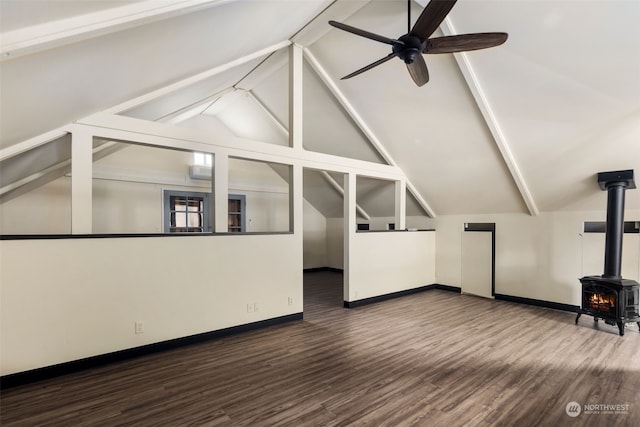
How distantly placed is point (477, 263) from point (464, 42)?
4448 mm

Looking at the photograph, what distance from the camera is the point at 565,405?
2371 millimetres

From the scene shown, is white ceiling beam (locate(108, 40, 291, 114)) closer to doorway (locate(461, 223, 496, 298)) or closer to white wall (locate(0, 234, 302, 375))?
white wall (locate(0, 234, 302, 375))

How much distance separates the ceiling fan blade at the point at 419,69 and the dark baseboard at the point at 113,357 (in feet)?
11.1

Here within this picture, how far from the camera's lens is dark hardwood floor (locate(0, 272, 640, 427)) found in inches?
87.5

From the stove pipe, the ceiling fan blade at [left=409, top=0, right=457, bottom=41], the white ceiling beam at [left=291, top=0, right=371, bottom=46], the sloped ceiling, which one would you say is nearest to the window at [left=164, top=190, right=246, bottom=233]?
the sloped ceiling

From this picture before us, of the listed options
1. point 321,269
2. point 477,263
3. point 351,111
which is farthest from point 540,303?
point 321,269

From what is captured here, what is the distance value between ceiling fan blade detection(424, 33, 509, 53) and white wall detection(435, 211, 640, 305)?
374 centimetres

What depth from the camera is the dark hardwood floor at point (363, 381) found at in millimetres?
2223

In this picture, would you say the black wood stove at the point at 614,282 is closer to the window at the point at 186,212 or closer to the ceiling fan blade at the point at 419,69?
the ceiling fan blade at the point at 419,69

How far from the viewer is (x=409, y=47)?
254cm

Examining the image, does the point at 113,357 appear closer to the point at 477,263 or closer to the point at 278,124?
the point at 278,124

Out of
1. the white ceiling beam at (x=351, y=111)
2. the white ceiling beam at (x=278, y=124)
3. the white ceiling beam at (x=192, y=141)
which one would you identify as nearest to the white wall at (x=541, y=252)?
the white ceiling beam at (x=351, y=111)

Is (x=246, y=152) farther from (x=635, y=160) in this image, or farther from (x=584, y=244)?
(x=584, y=244)

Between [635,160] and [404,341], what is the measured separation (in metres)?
3.61
